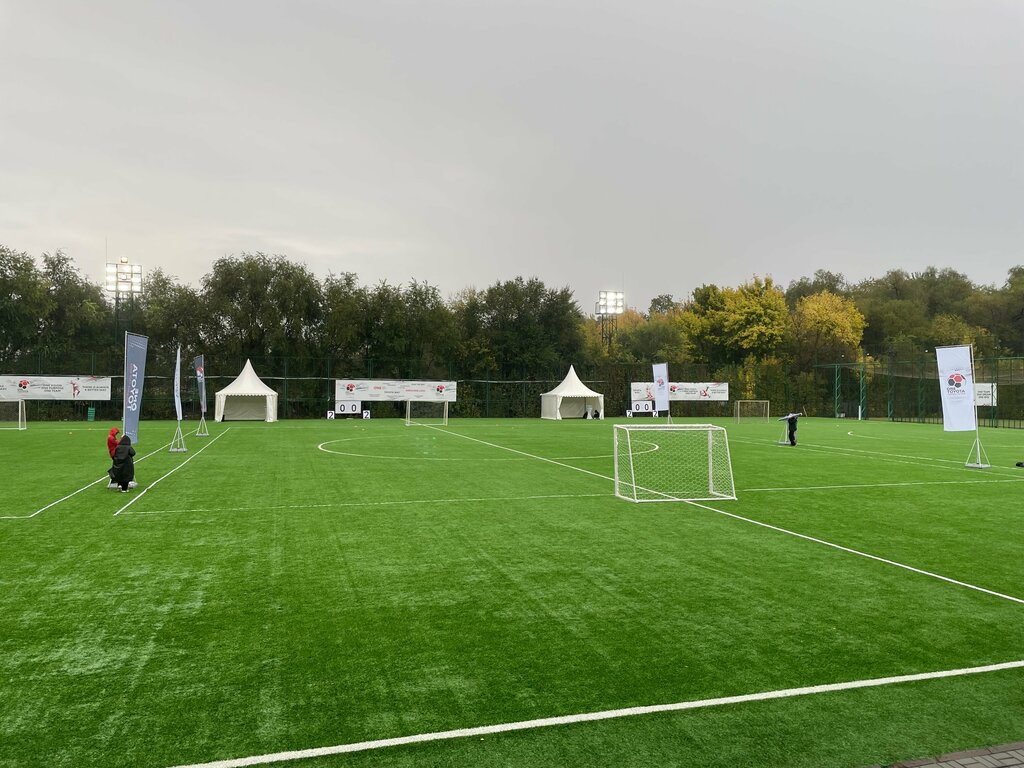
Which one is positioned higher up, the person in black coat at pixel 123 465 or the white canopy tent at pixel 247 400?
the white canopy tent at pixel 247 400

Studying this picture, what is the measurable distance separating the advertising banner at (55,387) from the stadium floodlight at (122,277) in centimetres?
1195

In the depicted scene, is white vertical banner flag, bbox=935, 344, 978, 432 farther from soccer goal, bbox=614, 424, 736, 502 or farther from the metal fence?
the metal fence

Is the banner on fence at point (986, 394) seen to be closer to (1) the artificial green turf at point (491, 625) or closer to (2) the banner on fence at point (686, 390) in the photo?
(2) the banner on fence at point (686, 390)

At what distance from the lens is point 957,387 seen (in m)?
16.5

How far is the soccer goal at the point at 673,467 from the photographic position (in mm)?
11703

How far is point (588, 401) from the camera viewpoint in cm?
4672

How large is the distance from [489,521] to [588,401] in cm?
3787

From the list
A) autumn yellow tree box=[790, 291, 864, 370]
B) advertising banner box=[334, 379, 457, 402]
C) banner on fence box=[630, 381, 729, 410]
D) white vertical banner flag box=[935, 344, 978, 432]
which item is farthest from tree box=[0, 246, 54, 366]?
autumn yellow tree box=[790, 291, 864, 370]

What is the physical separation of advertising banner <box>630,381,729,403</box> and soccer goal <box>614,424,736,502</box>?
23.6 metres

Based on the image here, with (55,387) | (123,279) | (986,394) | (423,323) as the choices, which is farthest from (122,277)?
(986,394)

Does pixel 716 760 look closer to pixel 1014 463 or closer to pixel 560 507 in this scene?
pixel 560 507

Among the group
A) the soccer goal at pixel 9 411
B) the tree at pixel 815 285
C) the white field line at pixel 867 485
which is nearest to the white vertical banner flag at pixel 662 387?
the white field line at pixel 867 485

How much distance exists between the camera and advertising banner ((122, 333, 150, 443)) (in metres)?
13.1

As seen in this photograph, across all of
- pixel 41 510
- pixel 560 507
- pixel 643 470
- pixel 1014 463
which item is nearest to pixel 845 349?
pixel 1014 463
